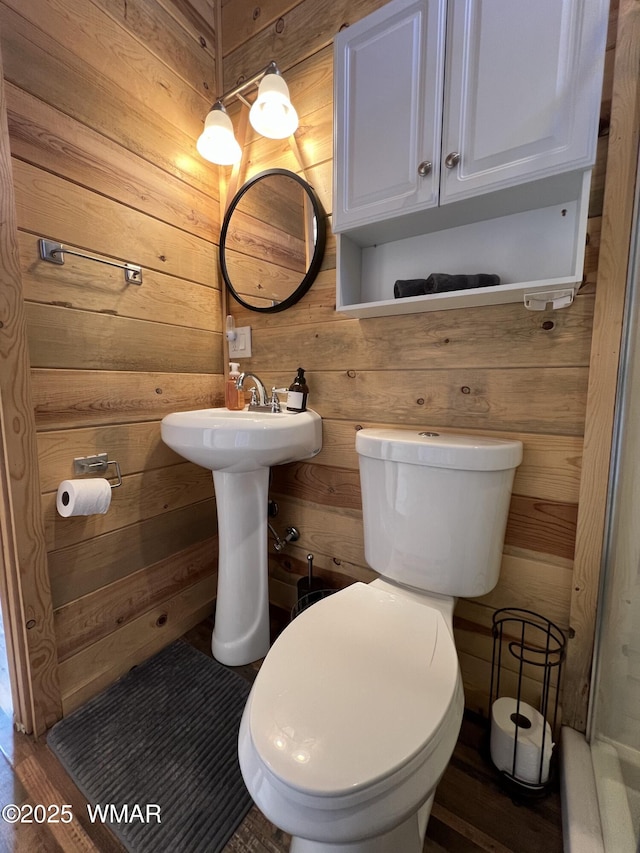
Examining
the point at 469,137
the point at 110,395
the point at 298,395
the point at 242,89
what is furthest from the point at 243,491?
the point at 242,89

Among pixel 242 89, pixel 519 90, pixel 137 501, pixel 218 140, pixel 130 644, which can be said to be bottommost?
pixel 130 644

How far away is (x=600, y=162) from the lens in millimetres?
809

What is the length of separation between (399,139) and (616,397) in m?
0.80

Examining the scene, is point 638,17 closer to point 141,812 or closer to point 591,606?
point 591,606

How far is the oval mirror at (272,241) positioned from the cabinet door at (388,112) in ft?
0.83

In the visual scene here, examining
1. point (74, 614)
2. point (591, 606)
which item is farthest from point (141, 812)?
point (591, 606)

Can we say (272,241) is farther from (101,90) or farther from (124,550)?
(124,550)

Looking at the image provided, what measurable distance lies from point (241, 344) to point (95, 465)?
684 millimetres

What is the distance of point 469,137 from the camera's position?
80 cm

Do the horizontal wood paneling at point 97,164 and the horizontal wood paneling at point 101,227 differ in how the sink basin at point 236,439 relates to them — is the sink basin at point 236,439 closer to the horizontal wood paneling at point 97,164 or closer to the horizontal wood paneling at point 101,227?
the horizontal wood paneling at point 101,227

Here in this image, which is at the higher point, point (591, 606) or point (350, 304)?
point (350, 304)

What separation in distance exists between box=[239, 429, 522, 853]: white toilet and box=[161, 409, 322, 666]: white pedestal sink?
247mm

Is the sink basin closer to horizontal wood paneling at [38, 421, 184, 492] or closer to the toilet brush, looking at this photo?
horizontal wood paneling at [38, 421, 184, 492]

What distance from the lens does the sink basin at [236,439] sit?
38.5 inches
